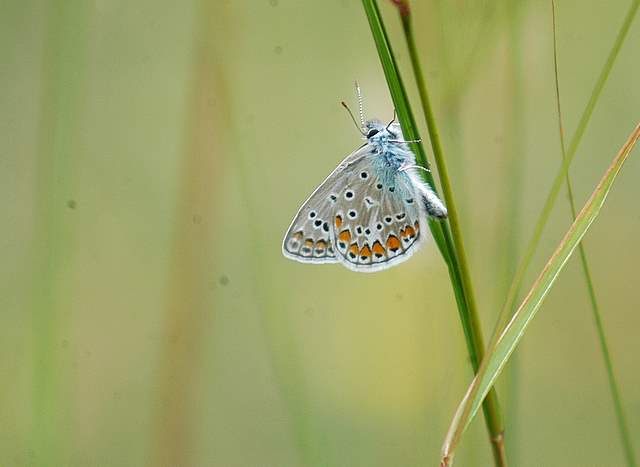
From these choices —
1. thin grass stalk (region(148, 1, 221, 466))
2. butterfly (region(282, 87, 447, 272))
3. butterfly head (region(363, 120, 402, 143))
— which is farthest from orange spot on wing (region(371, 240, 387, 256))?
thin grass stalk (region(148, 1, 221, 466))

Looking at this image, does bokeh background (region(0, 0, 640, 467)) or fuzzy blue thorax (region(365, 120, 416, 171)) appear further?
bokeh background (region(0, 0, 640, 467))

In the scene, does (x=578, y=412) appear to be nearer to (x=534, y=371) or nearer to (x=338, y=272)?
(x=534, y=371)

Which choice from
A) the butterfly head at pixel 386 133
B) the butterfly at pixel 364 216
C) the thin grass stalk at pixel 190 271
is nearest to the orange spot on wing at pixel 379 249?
the butterfly at pixel 364 216

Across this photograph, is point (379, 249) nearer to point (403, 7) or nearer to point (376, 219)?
point (376, 219)

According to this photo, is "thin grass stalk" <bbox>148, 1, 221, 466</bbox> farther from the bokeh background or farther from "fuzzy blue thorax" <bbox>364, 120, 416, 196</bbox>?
"fuzzy blue thorax" <bbox>364, 120, 416, 196</bbox>

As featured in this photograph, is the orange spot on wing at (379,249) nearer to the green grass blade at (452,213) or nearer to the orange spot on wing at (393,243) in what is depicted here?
the orange spot on wing at (393,243)

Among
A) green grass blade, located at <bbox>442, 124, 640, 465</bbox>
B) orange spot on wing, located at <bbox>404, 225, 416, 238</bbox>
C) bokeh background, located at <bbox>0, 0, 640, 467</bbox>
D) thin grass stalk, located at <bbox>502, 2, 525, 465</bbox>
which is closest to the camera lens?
green grass blade, located at <bbox>442, 124, 640, 465</bbox>

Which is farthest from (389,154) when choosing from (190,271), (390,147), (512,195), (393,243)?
(190,271)
